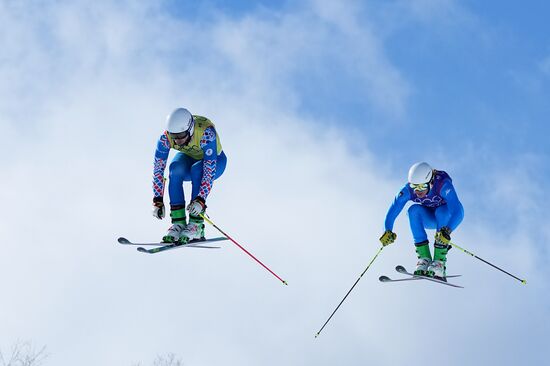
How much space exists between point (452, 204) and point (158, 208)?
→ 17.2 ft

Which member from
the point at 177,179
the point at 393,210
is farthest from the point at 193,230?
the point at 393,210

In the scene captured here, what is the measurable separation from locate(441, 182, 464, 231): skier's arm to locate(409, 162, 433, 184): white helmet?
0.36 meters

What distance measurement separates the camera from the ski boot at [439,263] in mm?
14516

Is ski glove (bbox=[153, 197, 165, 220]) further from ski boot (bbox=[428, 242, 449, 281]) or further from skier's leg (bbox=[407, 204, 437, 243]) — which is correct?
ski boot (bbox=[428, 242, 449, 281])

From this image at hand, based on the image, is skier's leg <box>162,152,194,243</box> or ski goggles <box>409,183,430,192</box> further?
ski goggles <box>409,183,430,192</box>

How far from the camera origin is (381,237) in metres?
14.7

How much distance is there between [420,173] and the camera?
555 inches

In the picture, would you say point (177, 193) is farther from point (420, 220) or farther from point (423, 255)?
point (423, 255)

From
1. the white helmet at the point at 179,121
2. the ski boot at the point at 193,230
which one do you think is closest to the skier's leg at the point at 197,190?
the ski boot at the point at 193,230

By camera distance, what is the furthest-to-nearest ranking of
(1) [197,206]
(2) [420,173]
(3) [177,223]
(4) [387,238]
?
(4) [387,238], (2) [420,173], (3) [177,223], (1) [197,206]

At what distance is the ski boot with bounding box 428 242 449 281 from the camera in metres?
14.5

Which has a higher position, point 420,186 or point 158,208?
point 420,186

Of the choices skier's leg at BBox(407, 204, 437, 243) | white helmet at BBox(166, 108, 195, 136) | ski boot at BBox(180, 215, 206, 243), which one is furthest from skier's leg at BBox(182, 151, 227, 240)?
skier's leg at BBox(407, 204, 437, 243)

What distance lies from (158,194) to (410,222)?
15.6 ft
